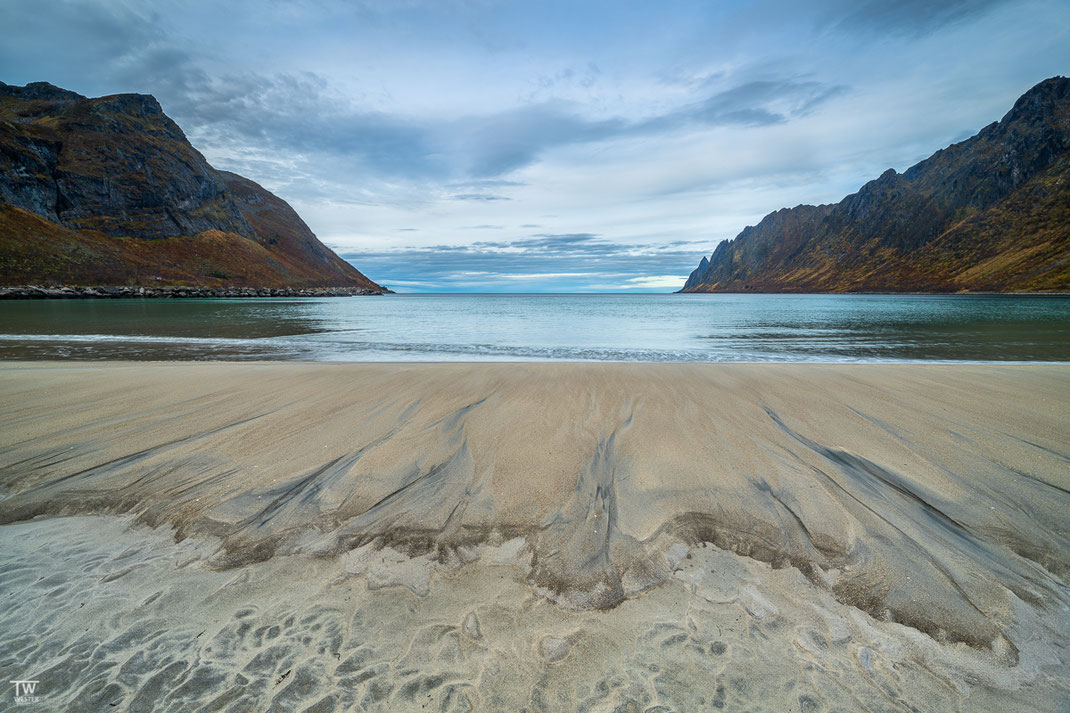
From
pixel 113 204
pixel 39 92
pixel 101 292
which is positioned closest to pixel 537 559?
pixel 101 292

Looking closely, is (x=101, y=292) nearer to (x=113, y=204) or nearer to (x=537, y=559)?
(x=113, y=204)

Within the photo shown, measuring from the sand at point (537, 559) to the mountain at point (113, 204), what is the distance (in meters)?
122

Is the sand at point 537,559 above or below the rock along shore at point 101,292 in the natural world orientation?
below

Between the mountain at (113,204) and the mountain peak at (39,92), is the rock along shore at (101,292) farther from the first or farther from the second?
the mountain peak at (39,92)

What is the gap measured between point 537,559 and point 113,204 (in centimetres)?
19490

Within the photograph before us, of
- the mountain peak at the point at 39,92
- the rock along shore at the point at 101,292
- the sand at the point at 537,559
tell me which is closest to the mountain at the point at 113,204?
the mountain peak at the point at 39,92

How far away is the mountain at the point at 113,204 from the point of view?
10125cm

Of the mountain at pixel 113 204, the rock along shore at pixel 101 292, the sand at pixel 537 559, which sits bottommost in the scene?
the sand at pixel 537 559

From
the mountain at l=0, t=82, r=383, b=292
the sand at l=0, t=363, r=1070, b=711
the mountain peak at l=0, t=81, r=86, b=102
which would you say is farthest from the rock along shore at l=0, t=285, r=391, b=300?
the mountain peak at l=0, t=81, r=86, b=102

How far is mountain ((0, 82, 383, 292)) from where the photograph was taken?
Result: 10125 centimetres

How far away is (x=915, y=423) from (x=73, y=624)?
416 inches

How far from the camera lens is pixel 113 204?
13750cm

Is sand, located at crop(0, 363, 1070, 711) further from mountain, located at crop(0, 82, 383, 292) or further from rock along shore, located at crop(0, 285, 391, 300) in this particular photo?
mountain, located at crop(0, 82, 383, 292)

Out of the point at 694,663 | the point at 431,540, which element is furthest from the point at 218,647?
A: the point at 694,663
